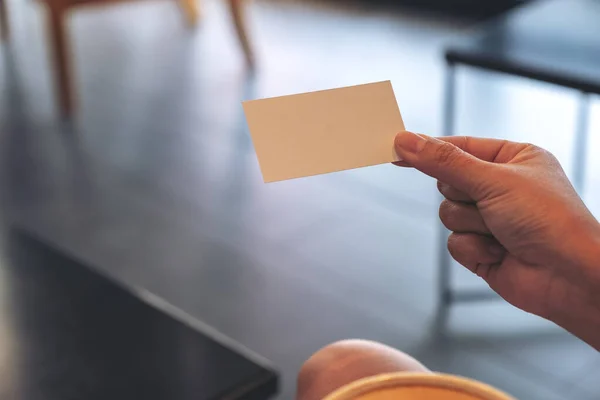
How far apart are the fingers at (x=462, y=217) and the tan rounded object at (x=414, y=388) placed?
281mm

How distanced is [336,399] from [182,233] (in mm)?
1671

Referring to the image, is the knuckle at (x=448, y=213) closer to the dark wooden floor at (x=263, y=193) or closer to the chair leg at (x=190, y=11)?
the dark wooden floor at (x=263, y=193)

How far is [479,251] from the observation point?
792mm

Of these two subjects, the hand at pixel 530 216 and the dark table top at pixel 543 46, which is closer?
the hand at pixel 530 216

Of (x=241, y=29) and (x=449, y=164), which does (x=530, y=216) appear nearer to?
(x=449, y=164)

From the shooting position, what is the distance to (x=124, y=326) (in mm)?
931

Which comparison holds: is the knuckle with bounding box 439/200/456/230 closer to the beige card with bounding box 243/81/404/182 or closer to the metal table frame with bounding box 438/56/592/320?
the beige card with bounding box 243/81/404/182

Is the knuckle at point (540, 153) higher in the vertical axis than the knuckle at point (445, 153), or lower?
lower

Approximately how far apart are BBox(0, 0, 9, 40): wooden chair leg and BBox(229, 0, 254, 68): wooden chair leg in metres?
1.03

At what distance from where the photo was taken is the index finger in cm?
77

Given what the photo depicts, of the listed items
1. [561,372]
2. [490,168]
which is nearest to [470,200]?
[490,168]

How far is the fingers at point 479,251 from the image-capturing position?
791 mm

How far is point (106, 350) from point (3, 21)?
3.01 meters

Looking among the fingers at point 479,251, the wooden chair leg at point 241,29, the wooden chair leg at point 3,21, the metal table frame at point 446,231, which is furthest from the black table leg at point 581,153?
the wooden chair leg at point 3,21
